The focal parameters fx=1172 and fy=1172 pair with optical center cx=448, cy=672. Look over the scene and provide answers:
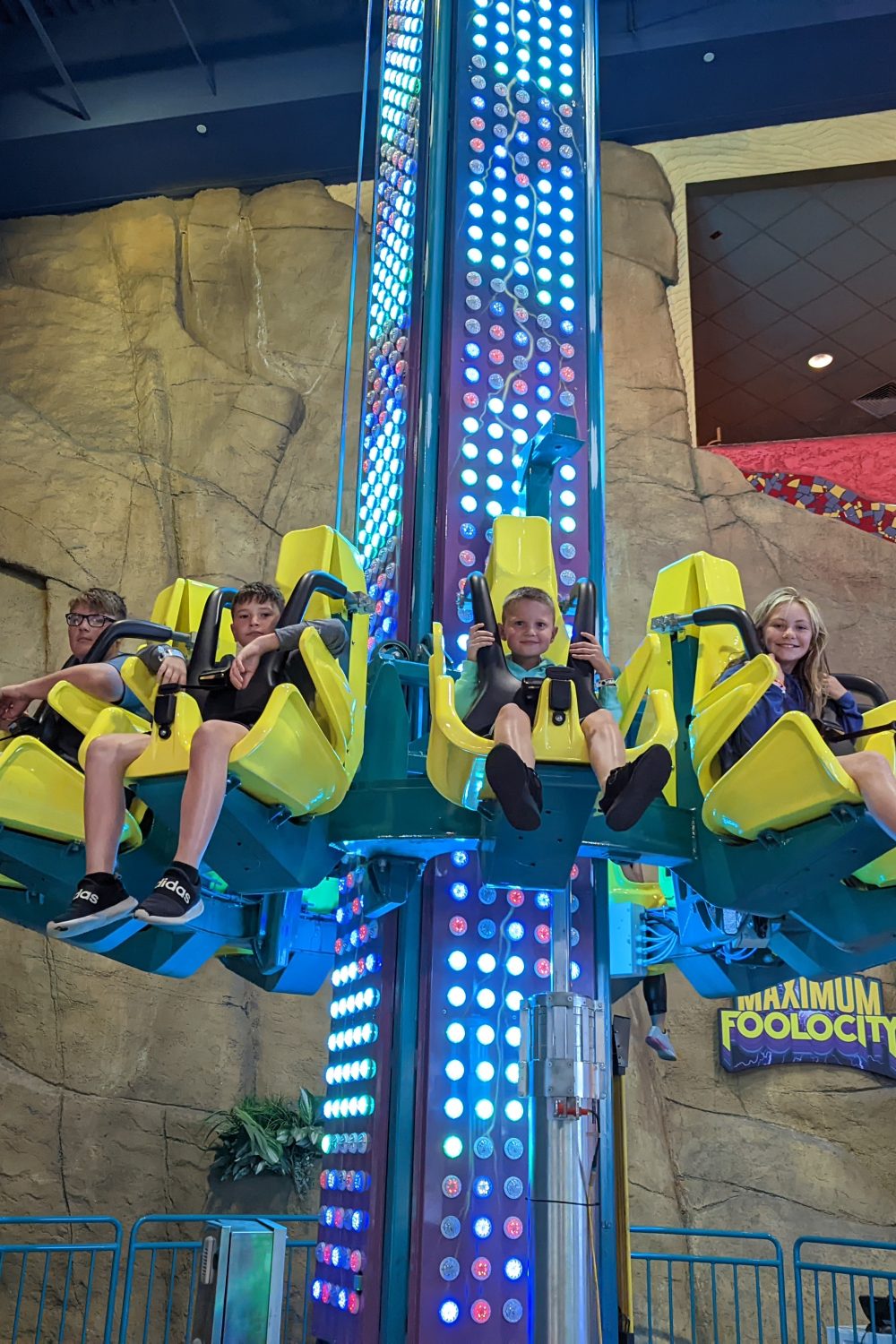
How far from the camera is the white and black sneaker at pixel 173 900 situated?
2.77 m

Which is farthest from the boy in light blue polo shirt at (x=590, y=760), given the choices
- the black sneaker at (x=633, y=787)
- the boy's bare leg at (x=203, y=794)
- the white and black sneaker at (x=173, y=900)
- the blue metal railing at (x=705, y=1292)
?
the blue metal railing at (x=705, y=1292)

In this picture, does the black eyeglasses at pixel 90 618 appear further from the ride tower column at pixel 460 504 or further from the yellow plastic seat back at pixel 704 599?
the yellow plastic seat back at pixel 704 599

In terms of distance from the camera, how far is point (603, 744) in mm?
2844

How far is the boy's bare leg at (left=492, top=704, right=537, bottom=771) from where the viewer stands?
2818 mm

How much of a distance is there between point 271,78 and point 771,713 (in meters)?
8.07

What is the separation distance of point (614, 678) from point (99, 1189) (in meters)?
5.57

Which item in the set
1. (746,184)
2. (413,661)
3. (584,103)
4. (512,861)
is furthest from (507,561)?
(746,184)

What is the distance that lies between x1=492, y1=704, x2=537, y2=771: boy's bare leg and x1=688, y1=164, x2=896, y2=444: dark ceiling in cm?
813

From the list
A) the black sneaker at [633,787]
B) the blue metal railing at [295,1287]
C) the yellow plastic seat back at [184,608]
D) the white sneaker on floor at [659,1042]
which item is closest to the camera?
the black sneaker at [633,787]

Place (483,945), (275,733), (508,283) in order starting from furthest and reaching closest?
1. (508,283)
2. (483,945)
3. (275,733)

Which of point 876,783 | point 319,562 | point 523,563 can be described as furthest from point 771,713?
point 319,562

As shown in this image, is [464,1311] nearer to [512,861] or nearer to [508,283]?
[512,861]

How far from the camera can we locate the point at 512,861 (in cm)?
304

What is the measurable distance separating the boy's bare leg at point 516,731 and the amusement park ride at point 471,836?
40 millimetres
